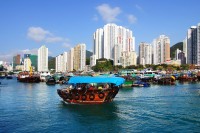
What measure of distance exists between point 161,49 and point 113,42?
27.1m

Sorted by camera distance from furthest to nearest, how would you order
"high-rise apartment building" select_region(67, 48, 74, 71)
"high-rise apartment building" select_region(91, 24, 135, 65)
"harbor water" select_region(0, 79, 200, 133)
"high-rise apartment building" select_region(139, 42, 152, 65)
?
"high-rise apartment building" select_region(67, 48, 74, 71)
"high-rise apartment building" select_region(139, 42, 152, 65)
"high-rise apartment building" select_region(91, 24, 135, 65)
"harbor water" select_region(0, 79, 200, 133)

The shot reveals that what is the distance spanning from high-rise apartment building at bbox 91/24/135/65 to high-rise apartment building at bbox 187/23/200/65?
41.2 metres


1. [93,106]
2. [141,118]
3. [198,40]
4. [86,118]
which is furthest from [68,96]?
[198,40]

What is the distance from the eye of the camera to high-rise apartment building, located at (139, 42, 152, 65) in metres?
165

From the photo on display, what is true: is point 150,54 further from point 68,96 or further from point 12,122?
point 12,122

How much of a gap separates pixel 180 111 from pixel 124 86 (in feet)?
116

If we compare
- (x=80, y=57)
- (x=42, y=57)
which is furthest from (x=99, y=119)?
(x=42, y=57)

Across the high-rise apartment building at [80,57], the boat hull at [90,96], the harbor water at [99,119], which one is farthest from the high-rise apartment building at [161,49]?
the harbor water at [99,119]

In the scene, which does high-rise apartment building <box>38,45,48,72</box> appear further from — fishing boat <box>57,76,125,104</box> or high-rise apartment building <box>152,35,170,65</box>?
fishing boat <box>57,76,125,104</box>

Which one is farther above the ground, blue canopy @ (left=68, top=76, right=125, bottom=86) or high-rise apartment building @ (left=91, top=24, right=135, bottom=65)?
high-rise apartment building @ (left=91, top=24, right=135, bottom=65)

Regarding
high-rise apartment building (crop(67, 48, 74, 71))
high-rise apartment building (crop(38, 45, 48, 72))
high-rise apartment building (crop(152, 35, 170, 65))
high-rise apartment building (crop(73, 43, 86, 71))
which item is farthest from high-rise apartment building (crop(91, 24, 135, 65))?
high-rise apartment building (crop(38, 45, 48, 72))

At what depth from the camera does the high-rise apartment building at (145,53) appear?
165m

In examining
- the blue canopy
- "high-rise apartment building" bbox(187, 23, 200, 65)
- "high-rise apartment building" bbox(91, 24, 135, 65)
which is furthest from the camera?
"high-rise apartment building" bbox(91, 24, 135, 65)

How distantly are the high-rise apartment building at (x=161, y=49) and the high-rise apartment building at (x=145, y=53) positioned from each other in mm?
7388
